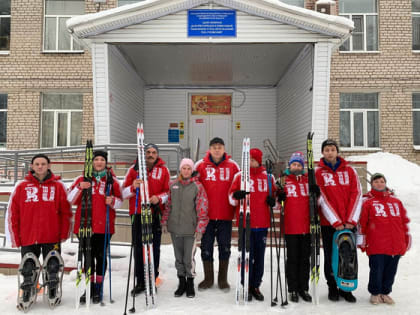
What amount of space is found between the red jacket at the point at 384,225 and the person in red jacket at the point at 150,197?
229 cm

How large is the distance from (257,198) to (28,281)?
2.61 m

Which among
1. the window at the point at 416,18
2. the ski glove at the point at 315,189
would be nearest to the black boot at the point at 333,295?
the ski glove at the point at 315,189

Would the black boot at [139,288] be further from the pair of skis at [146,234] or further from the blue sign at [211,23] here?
the blue sign at [211,23]

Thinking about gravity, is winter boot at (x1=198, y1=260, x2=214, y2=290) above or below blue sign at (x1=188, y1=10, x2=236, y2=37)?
below

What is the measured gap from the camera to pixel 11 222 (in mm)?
3680

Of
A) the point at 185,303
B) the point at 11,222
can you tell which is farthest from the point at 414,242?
the point at 11,222

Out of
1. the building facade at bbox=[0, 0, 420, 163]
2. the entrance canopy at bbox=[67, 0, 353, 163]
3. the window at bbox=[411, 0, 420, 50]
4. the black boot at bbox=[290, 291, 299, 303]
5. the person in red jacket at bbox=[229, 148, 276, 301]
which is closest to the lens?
the black boot at bbox=[290, 291, 299, 303]

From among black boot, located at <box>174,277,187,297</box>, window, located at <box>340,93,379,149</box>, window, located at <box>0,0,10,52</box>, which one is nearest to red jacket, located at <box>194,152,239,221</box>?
black boot, located at <box>174,277,187,297</box>

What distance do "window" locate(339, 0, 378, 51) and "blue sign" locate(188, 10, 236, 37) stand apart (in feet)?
20.7

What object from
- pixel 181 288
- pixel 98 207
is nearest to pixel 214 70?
pixel 98 207

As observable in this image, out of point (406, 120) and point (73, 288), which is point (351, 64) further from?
point (73, 288)

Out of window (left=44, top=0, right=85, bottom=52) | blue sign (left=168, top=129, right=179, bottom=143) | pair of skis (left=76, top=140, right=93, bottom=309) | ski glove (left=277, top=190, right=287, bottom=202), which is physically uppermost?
window (left=44, top=0, right=85, bottom=52)

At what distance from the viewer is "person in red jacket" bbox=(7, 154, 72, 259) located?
368 centimetres

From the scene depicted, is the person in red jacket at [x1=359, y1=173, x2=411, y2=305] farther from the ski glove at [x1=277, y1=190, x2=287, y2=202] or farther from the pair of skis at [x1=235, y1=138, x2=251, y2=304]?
the pair of skis at [x1=235, y1=138, x2=251, y2=304]
